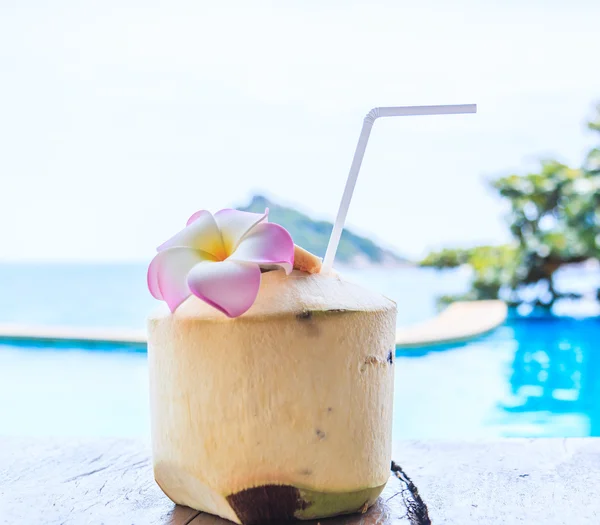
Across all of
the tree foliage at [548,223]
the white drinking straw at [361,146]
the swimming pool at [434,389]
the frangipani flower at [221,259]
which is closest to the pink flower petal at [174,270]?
the frangipani flower at [221,259]

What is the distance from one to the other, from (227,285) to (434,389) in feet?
13.5

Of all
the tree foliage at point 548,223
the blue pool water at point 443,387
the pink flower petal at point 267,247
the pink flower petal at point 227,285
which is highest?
the pink flower petal at point 267,247

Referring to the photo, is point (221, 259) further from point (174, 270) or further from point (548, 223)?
point (548, 223)

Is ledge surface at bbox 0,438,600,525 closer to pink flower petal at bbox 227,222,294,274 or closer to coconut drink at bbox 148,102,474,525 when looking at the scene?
coconut drink at bbox 148,102,474,525

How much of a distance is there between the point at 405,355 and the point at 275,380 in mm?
4792

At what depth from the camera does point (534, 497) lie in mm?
584

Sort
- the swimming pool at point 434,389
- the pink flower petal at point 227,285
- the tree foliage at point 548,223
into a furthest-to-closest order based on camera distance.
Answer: the tree foliage at point 548,223 → the swimming pool at point 434,389 → the pink flower petal at point 227,285

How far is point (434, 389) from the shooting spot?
14.3 feet

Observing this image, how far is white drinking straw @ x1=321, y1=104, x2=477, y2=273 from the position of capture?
1.81ft

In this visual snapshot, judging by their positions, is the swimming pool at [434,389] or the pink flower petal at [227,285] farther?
the swimming pool at [434,389]

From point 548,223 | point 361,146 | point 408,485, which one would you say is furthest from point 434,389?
point 548,223

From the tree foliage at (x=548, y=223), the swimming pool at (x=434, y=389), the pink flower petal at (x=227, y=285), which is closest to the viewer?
the pink flower petal at (x=227, y=285)

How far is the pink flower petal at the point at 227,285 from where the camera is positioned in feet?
1.53

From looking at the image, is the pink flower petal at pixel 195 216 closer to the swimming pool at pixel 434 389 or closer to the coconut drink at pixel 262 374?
the coconut drink at pixel 262 374
